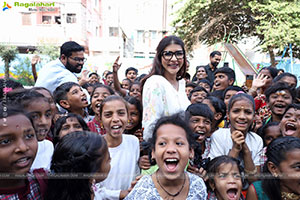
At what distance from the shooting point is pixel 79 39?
1859 cm

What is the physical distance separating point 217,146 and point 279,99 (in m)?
1.08

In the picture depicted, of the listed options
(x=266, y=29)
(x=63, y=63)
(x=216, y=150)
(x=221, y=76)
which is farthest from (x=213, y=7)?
(x=216, y=150)

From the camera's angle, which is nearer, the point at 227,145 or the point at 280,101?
the point at 227,145

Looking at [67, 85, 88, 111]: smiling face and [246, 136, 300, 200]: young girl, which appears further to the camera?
[67, 85, 88, 111]: smiling face

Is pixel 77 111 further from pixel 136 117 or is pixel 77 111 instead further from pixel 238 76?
pixel 238 76

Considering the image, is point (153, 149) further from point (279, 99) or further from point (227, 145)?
point (279, 99)

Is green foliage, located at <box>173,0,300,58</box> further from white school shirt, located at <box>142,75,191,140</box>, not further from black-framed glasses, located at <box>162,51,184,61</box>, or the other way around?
white school shirt, located at <box>142,75,191,140</box>

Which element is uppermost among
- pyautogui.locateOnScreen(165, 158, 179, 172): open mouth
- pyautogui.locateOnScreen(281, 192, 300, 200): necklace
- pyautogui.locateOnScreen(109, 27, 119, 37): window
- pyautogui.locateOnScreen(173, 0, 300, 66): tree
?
pyautogui.locateOnScreen(109, 27, 119, 37): window

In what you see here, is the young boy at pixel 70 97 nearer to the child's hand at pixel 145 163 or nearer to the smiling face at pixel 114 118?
the smiling face at pixel 114 118

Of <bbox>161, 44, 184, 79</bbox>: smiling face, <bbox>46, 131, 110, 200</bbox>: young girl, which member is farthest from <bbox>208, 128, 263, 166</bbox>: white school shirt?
<bbox>46, 131, 110, 200</bbox>: young girl

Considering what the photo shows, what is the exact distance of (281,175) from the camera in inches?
68.9

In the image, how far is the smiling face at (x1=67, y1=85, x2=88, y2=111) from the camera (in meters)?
2.93

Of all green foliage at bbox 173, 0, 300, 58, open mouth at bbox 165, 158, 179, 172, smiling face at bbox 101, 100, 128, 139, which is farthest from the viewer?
green foliage at bbox 173, 0, 300, 58

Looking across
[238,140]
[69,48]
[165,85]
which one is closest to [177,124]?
[165,85]
